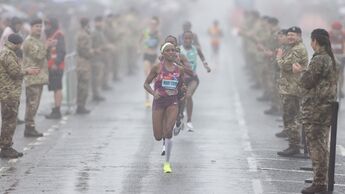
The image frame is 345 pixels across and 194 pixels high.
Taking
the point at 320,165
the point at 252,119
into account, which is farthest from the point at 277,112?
the point at 320,165

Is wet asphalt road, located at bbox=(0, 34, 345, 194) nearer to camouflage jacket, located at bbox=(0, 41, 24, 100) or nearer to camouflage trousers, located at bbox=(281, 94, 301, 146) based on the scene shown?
camouflage trousers, located at bbox=(281, 94, 301, 146)

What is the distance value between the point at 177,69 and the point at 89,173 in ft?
6.01

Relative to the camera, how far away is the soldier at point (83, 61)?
2052 centimetres

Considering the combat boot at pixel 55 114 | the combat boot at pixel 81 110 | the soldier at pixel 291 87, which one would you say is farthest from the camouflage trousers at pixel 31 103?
the soldier at pixel 291 87

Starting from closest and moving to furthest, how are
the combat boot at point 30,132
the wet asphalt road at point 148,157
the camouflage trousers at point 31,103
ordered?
1. the wet asphalt road at point 148,157
2. the camouflage trousers at point 31,103
3. the combat boot at point 30,132

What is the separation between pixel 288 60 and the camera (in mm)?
14477

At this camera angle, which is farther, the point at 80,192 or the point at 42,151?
the point at 42,151

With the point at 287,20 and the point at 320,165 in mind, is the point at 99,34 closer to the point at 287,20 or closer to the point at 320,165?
the point at 320,165

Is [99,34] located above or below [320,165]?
above

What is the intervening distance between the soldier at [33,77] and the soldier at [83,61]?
3.59 m

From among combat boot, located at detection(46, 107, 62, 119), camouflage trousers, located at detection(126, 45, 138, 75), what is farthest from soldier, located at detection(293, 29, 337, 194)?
camouflage trousers, located at detection(126, 45, 138, 75)

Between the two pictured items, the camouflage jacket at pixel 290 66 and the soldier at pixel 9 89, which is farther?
the camouflage jacket at pixel 290 66

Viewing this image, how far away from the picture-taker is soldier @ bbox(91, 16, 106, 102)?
2234cm

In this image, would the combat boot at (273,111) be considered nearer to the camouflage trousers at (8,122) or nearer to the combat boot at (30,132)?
the combat boot at (30,132)
